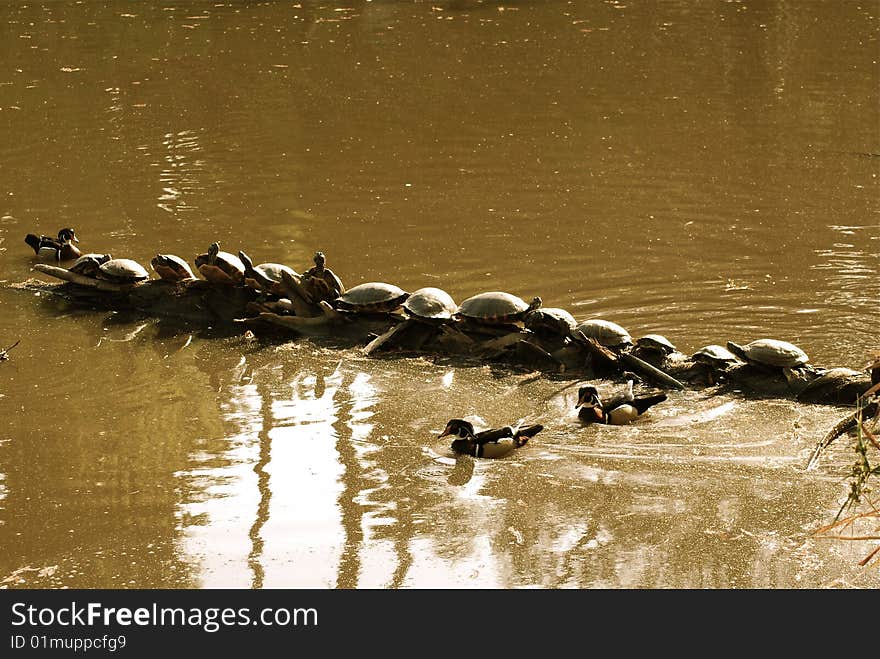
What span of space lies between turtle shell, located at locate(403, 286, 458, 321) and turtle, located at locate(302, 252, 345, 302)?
1.68ft

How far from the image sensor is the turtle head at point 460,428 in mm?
4539

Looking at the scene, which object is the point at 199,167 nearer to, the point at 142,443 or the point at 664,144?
the point at 664,144

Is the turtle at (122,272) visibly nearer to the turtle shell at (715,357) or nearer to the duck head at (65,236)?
the duck head at (65,236)

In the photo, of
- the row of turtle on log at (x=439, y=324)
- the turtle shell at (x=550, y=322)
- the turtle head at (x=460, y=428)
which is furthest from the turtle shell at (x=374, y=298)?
the turtle head at (x=460, y=428)

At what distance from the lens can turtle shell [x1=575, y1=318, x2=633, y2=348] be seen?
5391 millimetres

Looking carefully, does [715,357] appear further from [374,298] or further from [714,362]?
[374,298]

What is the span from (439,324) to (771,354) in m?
1.63

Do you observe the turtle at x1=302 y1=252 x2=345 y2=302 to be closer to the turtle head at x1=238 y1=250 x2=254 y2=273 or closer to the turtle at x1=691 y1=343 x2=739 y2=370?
the turtle head at x1=238 y1=250 x2=254 y2=273

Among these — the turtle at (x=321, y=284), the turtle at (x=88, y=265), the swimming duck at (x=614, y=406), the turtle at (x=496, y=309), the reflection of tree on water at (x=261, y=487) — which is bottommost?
the reflection of tree on water at (x=261, y=487)

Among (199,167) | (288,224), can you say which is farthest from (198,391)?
(199,167)

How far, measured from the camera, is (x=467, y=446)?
4.51 m

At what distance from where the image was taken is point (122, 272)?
6512mm

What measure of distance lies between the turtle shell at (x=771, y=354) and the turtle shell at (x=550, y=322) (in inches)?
31.0

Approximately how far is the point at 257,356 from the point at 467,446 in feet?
5.62
